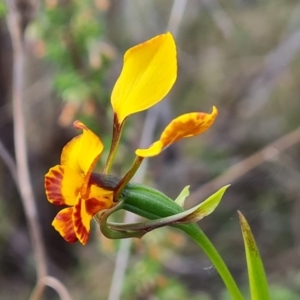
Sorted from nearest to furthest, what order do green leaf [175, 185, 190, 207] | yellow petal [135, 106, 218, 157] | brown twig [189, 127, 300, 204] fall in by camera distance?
yellow petal [135, 106, 218, 157], green leaf [175, 185, 190, 207], brown twig [189, 127, 300, 204]

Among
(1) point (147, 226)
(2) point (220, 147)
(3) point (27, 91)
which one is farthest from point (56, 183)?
(3) point (27, 91)

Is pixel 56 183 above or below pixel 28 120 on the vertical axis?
below

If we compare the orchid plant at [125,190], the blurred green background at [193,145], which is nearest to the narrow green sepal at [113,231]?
the orchid plant at [125,190]

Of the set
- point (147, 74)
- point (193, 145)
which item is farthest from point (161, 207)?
point (193, 145)

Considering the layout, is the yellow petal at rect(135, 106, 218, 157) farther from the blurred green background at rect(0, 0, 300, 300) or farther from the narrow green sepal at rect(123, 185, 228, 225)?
the blurred green background at rect(0, 0, 300, 300)

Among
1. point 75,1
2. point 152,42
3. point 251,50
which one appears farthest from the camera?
point 251,50

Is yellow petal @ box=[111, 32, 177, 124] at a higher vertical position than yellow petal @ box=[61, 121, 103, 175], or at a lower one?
higher

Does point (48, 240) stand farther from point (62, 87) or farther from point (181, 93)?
point (62, 87)

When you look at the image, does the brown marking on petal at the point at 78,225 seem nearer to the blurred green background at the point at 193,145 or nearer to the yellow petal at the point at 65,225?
the yellow petal at the point at 65,225

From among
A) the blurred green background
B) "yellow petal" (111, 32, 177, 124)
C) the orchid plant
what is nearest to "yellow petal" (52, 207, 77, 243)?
the orchid plant
